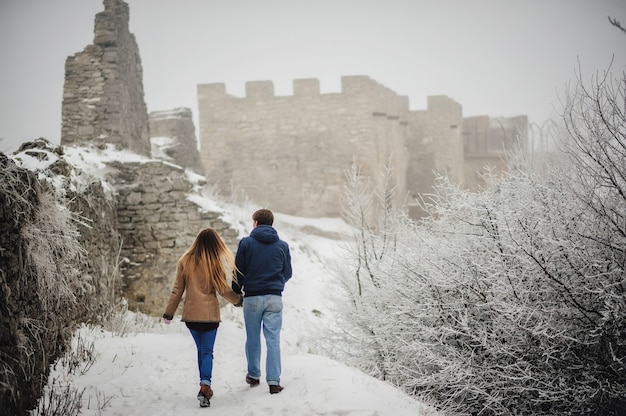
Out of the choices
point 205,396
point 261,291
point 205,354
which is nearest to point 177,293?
point 205,354

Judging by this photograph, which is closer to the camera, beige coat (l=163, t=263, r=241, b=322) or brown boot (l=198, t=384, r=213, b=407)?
brown boot (l=198, t=384, r=213, b=407)

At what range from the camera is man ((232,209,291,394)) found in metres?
4.05

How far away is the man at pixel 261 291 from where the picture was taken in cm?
405

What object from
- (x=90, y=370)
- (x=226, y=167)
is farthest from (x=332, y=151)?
(x=90, y=370)

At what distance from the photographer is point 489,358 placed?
14.3 ft

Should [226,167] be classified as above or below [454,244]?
above

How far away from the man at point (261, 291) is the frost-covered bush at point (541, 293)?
4.34 ft

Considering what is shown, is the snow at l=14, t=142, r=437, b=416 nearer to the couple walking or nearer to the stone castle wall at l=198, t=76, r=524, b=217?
the couple walking

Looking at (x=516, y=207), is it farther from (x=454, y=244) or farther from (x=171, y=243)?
(x=171, y=243)

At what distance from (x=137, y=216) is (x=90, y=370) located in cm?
440

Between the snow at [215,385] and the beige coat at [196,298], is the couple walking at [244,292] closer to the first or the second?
the beige coat at [196,298]

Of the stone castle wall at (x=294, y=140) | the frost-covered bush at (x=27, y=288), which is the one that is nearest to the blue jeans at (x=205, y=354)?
the frost-covered bush at (x=27, y=288)

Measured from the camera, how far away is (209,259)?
4199 mm

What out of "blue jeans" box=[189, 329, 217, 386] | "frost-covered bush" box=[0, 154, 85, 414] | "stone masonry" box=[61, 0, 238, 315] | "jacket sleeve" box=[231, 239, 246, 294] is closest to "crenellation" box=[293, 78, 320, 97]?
"stone masonry" box=[61, 0, 238, 315]
